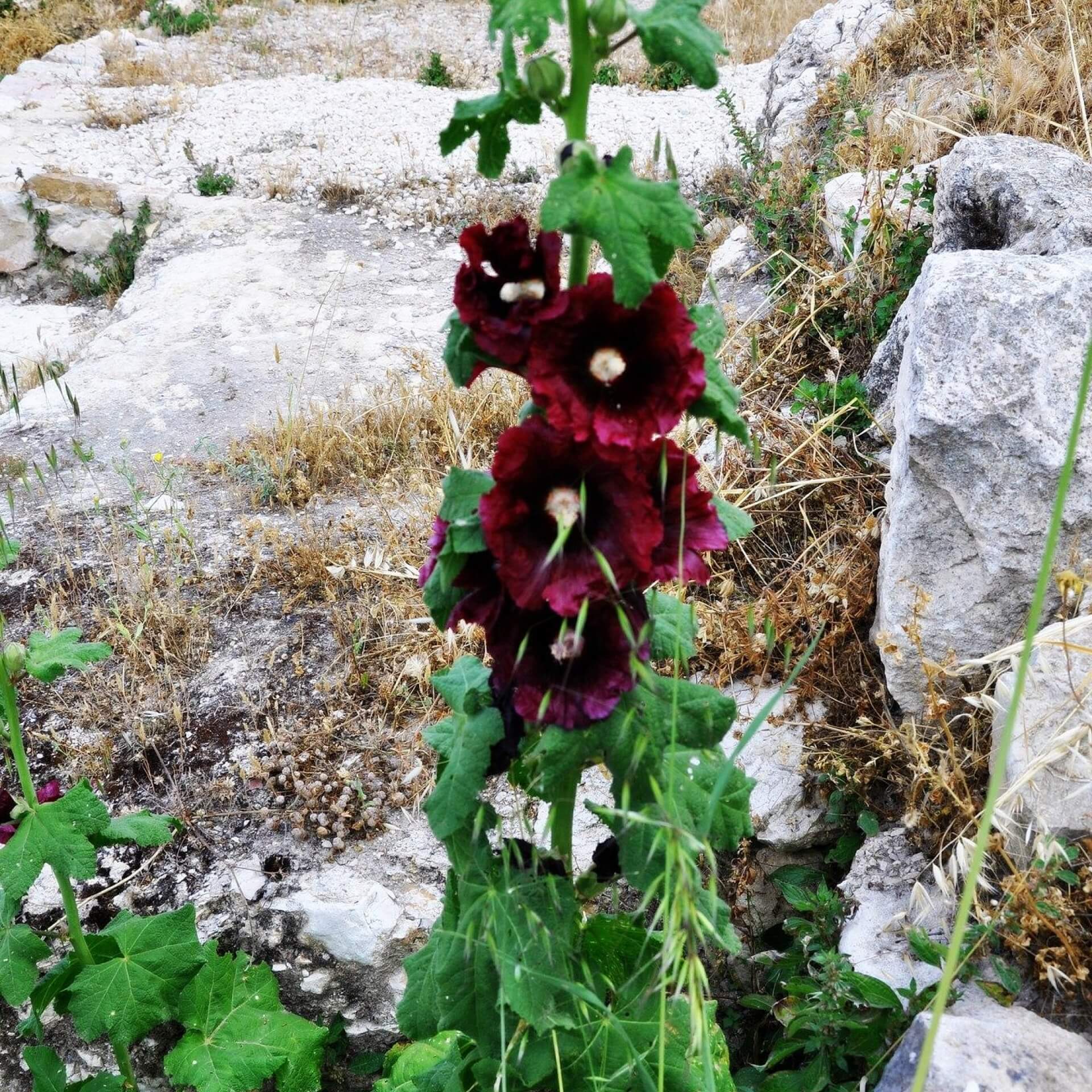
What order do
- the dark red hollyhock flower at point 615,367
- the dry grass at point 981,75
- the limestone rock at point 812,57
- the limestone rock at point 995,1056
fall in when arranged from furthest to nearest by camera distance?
the limestone rock at point 812,57, the dry grass at point 981,75, the limestone rock at point 995,1056, the dark red hollyhock flower at point 615,367

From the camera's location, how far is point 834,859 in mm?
2547

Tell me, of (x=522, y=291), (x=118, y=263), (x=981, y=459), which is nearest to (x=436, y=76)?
(x=118, y=263)

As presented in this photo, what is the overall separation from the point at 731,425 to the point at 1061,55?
13.8 feet

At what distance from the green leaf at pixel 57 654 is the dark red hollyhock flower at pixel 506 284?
122 centimetres

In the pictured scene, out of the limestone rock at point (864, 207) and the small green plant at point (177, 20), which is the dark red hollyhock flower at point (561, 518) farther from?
the small green plant at point (177, 20)

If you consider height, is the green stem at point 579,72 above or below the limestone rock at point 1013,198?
above

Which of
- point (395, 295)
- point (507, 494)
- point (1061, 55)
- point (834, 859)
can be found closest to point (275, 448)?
point (395, 295)

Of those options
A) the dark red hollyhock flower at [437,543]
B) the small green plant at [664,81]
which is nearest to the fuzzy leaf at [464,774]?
the dark red hollyhock flower at [437,543]

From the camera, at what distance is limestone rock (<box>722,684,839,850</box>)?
2594mm

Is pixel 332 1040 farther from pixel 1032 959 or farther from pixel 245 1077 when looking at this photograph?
pixel 1032 959

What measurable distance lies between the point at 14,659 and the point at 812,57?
5472 millimetres

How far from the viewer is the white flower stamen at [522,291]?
127 centimetres

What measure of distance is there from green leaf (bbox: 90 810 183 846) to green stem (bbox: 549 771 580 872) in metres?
1.04

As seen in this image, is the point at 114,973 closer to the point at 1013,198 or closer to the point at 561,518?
the point at 561,518
